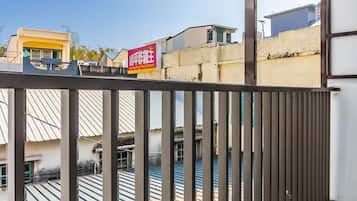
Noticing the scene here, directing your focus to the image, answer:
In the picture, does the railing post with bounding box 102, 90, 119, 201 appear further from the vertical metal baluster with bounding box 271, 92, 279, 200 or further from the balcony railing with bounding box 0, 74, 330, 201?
the vertical metal baluster with bounding box 271, 92, 279, 200

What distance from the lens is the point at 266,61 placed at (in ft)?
8.76

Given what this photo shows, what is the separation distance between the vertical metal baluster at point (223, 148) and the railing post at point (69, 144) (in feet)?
2.31

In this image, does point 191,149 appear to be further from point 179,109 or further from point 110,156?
point 110,156

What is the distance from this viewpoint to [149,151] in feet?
3.84

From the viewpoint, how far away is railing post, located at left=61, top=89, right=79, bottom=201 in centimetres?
92

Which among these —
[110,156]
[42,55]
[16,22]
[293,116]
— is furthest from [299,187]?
[16,22]

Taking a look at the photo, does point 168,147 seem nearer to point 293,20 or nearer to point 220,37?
point 220,37

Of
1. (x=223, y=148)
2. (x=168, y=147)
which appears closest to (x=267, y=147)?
(x=223, y=148)

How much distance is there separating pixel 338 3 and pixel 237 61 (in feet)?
3.00

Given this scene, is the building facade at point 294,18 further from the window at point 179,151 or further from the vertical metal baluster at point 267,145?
the window at point 179,151

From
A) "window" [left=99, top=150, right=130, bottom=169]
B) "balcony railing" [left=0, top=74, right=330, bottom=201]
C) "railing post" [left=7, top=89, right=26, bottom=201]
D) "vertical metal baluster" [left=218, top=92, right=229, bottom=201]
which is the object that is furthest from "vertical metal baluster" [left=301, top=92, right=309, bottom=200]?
"railing post" [left=7, top=89, right=26, bottom=201]

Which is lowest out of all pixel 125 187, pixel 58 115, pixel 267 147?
pixel 125 187

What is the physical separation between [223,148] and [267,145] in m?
0.41

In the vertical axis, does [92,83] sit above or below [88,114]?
above
